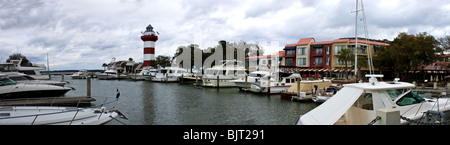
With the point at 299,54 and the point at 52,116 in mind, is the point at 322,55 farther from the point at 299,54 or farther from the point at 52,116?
the point at 52,116

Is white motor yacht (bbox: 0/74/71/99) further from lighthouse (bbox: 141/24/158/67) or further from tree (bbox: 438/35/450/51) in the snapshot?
lighthouse (bbox: 141/24/158/67)

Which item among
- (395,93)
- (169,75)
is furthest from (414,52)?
(169,75)

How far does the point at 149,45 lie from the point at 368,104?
7320 cm

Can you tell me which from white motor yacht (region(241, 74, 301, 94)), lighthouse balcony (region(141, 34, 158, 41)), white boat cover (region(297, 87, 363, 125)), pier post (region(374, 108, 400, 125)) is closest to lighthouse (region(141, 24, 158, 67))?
lighthouse balcony (region(141, 34, 158, 41))

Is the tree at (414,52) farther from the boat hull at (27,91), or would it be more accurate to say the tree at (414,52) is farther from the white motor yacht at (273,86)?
the boat hull at (27,91)

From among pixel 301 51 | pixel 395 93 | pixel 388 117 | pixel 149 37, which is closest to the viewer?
pixel 388 117

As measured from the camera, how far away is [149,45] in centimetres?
7612

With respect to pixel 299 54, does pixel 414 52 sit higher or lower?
lower

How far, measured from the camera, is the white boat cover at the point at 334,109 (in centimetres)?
776

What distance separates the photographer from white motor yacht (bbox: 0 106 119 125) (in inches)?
374

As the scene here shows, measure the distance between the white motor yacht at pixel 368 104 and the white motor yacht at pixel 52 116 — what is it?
801 centimetres
